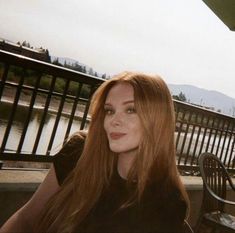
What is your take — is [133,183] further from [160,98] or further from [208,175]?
[208,175]

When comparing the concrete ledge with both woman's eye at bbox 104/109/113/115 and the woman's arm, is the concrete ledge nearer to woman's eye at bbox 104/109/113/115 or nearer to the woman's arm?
the woman's arm

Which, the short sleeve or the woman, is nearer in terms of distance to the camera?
the woman

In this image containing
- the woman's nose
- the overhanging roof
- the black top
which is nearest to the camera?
the black top

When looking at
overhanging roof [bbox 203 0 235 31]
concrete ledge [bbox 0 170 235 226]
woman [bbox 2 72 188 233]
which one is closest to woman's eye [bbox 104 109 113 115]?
woman [bbox 2 72 188 233]

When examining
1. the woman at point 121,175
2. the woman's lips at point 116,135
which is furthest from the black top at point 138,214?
the woman's lips at point 116,135

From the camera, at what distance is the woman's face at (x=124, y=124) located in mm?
1828

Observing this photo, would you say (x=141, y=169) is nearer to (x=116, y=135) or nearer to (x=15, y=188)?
(x=116, y=135)

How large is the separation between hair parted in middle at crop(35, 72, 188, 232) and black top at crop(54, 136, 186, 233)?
3 centimetres

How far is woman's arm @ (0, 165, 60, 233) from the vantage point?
1.87 m

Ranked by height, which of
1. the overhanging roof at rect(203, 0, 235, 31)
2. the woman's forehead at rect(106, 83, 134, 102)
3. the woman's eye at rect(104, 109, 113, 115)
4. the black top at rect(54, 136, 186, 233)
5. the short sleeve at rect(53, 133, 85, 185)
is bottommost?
the black top at rect(54, 136, 186, 233)

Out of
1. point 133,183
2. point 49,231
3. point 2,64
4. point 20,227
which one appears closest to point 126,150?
point 133,183

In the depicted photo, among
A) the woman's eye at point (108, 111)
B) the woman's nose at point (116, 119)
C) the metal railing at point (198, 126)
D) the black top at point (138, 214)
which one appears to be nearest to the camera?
the black top at point (138, 214)

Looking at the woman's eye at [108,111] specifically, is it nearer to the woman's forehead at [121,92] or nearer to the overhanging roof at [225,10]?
the woman's forehead at [121,92]

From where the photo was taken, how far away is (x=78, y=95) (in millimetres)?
3570
